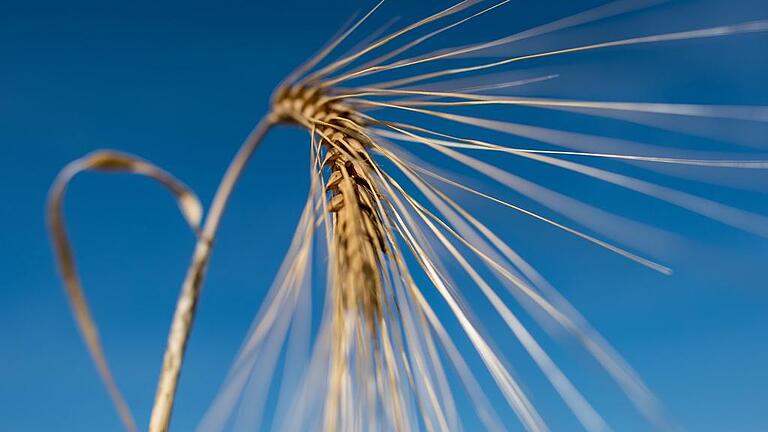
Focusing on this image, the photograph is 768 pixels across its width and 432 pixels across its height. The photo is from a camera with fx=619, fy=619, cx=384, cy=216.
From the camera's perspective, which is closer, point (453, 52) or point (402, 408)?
point (402, 408)

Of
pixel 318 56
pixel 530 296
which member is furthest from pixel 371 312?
pixel 318 56

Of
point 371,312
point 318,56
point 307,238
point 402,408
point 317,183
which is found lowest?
point 402,408

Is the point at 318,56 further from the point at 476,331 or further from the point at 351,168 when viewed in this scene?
the point at 476,331

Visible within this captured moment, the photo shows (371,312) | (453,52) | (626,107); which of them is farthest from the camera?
(453,52)

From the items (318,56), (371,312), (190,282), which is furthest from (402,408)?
(318,56)

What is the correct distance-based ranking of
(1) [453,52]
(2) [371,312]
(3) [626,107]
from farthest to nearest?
(1) [453,52] → (2) [371,312] → (3) [626,107]

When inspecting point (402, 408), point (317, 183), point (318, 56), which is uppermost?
point (318, 56)

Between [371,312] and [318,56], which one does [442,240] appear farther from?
[318,56]

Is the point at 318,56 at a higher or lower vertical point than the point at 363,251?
higher

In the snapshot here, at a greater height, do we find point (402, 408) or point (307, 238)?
point (307, 238)
